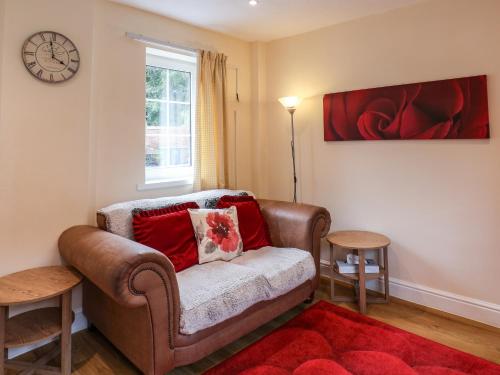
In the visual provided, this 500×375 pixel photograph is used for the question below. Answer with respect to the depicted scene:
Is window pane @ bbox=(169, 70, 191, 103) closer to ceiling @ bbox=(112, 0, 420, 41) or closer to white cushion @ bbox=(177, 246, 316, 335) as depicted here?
ceiling @ bbox=(112, 0, 420, 41)

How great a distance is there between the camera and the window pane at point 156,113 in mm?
2844

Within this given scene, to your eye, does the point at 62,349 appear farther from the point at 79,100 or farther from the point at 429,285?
the point at 429,285

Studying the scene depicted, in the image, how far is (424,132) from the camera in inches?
98.3

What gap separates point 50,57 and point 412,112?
8.36ft

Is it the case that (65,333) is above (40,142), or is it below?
below

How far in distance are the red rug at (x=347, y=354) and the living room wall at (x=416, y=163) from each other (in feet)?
1.94

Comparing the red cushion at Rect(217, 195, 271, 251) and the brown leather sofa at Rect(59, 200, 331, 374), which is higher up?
the red cushion at Rect(217, 195, 271, 251)

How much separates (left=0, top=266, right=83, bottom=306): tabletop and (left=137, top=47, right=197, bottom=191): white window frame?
881 millimetres

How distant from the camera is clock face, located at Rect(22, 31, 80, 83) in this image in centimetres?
202

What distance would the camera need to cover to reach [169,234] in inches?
87.6

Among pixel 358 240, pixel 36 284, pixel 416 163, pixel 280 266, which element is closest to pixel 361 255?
pixel 358 240

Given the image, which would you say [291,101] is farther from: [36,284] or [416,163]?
[36,284]

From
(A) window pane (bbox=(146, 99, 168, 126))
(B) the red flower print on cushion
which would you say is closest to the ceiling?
(A) window pane (bbox=(146, 99, 168, 126))

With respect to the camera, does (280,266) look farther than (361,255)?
No
